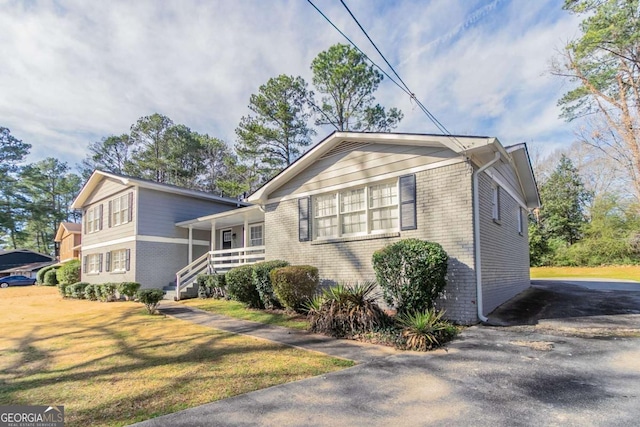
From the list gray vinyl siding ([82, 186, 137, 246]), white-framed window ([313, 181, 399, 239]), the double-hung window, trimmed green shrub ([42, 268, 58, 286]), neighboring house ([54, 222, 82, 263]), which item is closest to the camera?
white-framed window ([313, 181, 399, 239])

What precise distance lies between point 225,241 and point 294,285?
10615 mm

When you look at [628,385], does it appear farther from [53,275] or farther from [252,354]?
[53,275]

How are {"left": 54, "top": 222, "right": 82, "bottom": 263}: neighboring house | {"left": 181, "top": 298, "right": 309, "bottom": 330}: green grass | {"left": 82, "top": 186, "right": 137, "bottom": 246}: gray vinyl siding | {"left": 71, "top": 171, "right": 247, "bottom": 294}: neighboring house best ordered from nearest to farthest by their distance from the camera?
{"left": 181, "top": 298, "right": 309, "bottom": 330}: green grass → {"left": 71, "top": 171, "right": 247, "bottom": 294}: neighboring house → {"left": 82, "top": 186, "right": 137, "bottom": 246}: gray vinyl siding → {"left": 54, "top": 222, "right": 82, "bottom": 263}: neighboring house

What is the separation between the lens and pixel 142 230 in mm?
16938

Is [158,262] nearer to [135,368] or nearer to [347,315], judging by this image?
[135,368]

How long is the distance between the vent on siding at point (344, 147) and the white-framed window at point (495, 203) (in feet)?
12.1

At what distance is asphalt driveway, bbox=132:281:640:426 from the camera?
3512 millimetres

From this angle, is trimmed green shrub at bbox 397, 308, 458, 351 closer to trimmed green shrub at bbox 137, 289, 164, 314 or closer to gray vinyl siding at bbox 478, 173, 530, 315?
gray vinyl siding at bbox 478, 173, 530, 315

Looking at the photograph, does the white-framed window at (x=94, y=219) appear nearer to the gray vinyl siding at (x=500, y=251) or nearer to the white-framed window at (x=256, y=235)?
the white-framed window at (x=256, y=235)

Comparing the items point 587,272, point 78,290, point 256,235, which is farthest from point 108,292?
point 587,272

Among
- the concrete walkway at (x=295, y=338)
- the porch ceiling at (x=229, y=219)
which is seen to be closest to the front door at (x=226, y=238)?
the porch ceiling at (x=229, y=219)

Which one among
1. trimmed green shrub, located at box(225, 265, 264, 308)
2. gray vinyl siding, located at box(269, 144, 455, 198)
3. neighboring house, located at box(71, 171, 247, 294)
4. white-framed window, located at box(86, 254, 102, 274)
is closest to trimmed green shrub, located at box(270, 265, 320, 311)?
trimmed green shrub, located at box(225, 265, 264, 308)

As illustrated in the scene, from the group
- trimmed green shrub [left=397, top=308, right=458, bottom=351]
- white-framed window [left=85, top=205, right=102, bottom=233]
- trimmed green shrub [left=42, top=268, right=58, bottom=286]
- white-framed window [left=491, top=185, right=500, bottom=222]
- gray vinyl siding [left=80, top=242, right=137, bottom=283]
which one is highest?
white-framed window [left=85, top=205, right=102, bottom=233]

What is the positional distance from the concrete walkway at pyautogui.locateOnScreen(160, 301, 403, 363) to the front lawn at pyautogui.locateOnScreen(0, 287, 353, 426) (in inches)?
14.1
